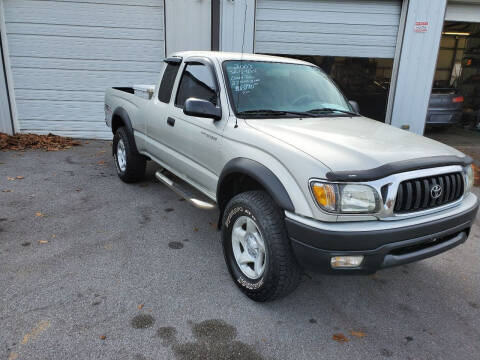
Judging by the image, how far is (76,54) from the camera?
830 cm

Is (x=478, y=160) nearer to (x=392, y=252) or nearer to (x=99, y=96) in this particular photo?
(x=392, y=252)

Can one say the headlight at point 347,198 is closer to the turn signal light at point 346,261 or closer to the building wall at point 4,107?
the turn signal light at point 346,261

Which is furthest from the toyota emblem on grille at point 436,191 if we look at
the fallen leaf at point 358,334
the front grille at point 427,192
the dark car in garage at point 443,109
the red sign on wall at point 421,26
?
the dark car in garage at point 443,109

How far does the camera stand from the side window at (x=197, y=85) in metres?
3.59

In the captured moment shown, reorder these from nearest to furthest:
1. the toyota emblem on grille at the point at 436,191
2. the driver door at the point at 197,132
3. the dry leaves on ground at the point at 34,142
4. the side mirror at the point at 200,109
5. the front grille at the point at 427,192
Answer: the front grille at the point at 427,192 → the toyota emblem on grille at the point at 436,191 → the side mirror at the point at 200,109 → the driver door at the point at 197,132 → the dry leaves on ground at the point at 34,142

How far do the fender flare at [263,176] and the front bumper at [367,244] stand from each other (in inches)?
4.9

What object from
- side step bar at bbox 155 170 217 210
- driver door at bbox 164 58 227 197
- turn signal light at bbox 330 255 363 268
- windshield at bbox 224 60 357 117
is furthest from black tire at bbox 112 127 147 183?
turn signal light at bbox 330 255 363 268

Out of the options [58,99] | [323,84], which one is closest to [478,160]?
[323,84]

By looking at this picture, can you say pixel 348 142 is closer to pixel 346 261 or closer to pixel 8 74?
pixel 346 261

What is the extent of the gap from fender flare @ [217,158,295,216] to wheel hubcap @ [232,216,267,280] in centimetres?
34

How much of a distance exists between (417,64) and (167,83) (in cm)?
654

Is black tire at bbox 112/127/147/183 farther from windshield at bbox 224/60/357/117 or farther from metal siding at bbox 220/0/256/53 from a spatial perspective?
metal siding at bbox 220/0/256/53

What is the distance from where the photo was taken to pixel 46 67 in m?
8.30

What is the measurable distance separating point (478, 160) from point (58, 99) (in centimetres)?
923
